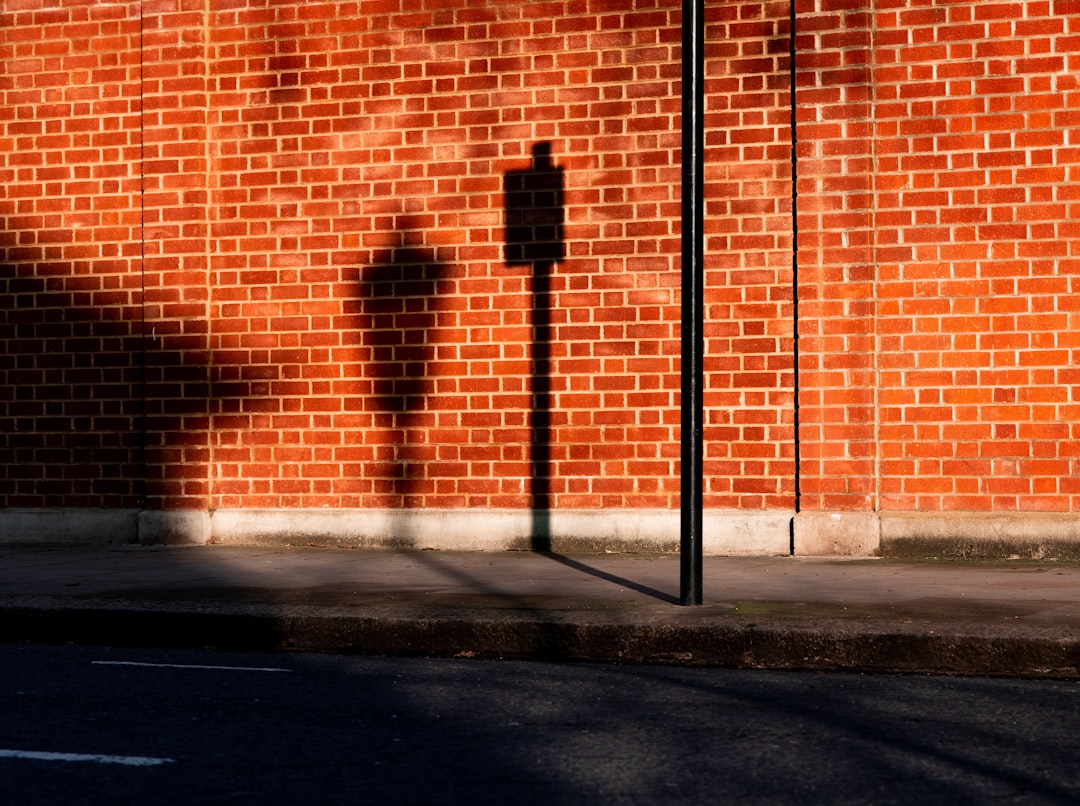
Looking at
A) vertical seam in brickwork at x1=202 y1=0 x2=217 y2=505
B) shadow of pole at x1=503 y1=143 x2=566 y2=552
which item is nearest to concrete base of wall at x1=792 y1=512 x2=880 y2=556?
shadow of pole at x1=503 y1=143 x2=566 y2=552

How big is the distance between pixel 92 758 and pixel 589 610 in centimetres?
365

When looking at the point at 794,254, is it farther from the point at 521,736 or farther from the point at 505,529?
the point at 521,736

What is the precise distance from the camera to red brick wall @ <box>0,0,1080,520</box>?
11656 mm

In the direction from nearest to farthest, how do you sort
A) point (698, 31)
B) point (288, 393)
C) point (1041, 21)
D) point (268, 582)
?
1. point (698, 31)
2. point (268, 582)
3. point (1041, 21)
4. point (288, 393)

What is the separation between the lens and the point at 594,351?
41.1 feet

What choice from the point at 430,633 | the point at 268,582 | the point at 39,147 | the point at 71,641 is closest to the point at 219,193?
the point at 39,147

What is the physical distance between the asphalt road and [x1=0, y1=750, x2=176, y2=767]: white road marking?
1 cm

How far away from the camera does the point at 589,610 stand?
8.78 metres

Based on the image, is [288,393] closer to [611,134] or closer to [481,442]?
[481,442]

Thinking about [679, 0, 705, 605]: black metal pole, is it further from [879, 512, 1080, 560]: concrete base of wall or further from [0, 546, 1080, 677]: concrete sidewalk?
[879, 512, 1080, 560]: concrete base of wall

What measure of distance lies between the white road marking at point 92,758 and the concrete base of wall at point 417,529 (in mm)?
7006

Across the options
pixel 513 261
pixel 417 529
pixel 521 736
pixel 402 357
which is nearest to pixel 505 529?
pixel 417 529

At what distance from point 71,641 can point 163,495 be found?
441 cm

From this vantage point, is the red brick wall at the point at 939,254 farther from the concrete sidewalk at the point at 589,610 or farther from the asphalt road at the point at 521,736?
the asphalt road at the point at 521,736
